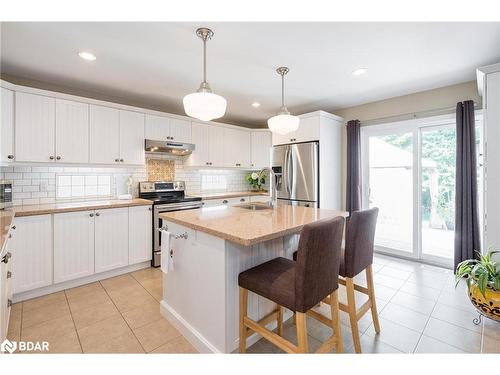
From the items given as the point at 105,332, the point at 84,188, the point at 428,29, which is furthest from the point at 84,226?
the point at 428,29

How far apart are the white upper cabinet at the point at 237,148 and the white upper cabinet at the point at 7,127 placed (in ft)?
9.19

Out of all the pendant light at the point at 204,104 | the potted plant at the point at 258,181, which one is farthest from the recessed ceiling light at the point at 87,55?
the potted plant at the point at 258,181

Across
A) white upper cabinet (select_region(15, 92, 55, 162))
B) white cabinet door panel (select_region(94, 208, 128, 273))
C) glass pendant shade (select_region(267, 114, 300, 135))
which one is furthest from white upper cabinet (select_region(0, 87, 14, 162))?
glass pendant shade (select_region(267, 114, 300, 135))

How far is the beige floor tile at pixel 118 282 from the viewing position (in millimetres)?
2706

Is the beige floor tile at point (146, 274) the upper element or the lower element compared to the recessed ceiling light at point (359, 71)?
lower

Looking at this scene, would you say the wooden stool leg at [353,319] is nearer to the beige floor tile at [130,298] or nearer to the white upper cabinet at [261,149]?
the beige floor tile at [130,298]

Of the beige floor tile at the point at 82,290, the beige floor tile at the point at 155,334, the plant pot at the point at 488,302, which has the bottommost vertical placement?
the beige floor tile at the point at 155,334

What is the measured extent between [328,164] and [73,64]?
3493mm

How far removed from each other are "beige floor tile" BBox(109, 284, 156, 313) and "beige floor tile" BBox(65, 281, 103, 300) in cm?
22

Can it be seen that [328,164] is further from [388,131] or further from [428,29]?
[428,29]

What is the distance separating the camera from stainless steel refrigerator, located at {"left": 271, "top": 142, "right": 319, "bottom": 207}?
146 inches

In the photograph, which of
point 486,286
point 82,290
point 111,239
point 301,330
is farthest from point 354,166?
point 82,290

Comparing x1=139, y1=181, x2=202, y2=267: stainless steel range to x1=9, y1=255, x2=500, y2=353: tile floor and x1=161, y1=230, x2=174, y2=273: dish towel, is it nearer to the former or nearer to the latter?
x1=9, y1=255, x2=500, y2=353: tile floor

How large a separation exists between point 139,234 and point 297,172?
8.27 ft
